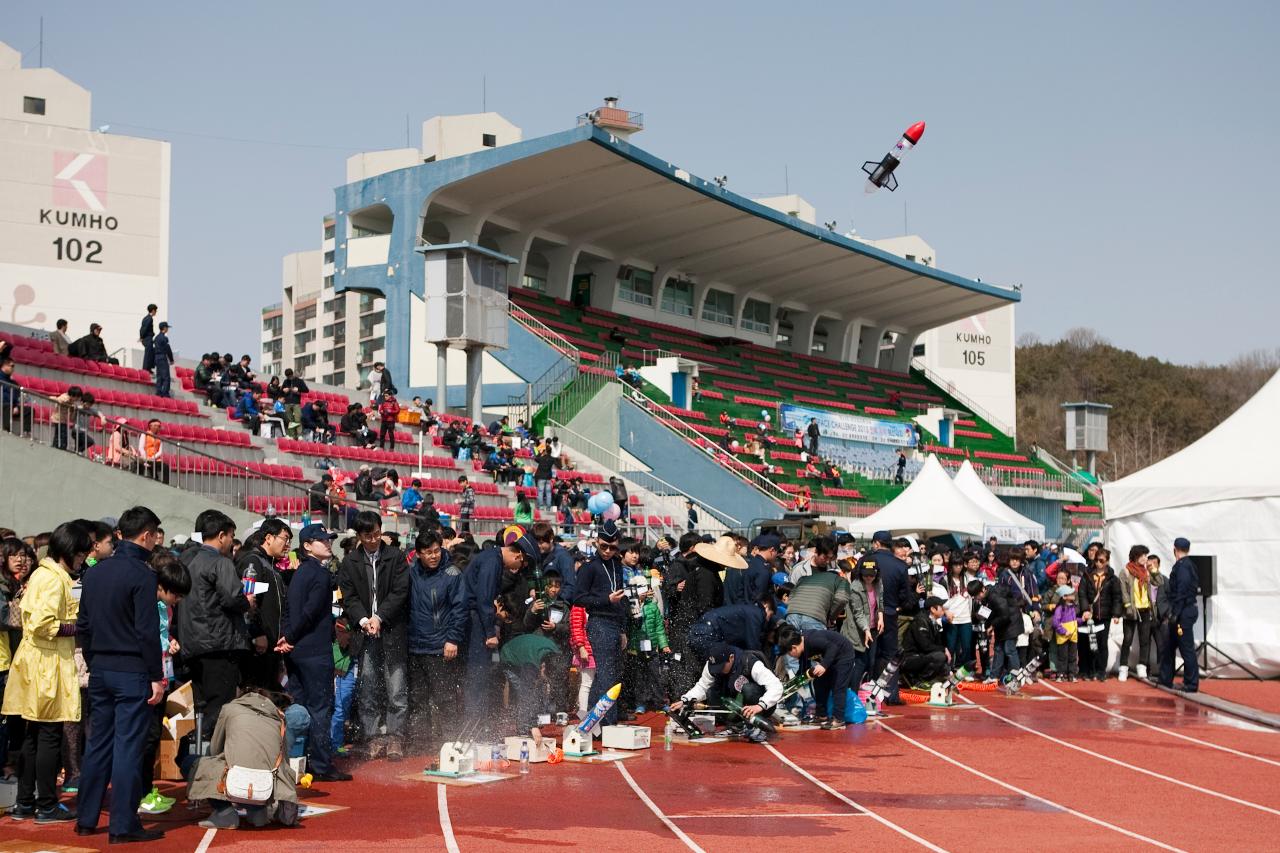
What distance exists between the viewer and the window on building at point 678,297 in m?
49.7

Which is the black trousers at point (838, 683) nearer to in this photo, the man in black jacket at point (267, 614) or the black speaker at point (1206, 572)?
the man in black jacket at point (267, 614)

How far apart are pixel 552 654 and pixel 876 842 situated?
478 centimetres

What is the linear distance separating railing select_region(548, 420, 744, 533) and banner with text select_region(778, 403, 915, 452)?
8.58 meters

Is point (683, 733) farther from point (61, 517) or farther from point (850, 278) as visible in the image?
point (850, 278)

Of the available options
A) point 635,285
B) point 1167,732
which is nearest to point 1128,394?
point 635,285

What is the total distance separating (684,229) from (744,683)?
110 ft

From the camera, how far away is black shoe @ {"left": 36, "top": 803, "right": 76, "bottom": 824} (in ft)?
28.6

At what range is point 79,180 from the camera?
57438 mm

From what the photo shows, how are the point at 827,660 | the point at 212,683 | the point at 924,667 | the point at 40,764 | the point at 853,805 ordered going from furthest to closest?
the point at 924,667, the point at 827,660, the point at 853,805, the point at 212,683, the point at 40,764

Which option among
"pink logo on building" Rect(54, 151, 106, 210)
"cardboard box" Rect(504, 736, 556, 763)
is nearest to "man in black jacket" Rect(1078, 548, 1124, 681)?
"cardboard box" Rect(504, 736, 556, 763)

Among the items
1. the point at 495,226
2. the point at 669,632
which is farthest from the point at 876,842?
the point at 495,226

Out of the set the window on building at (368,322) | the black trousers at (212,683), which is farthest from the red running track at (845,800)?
the window on building at (368,322)

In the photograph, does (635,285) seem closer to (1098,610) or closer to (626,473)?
(626,473)

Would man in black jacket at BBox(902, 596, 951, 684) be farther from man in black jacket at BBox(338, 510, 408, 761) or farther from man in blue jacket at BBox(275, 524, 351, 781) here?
man in blue jacket at BBox(275, 524, 351, 781)
